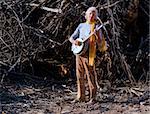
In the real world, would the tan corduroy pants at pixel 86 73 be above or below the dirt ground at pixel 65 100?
above

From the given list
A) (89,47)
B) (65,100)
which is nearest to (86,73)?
(89,47)

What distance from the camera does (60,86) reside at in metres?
6.15

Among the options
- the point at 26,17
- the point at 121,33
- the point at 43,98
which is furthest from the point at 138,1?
the point at 43,98

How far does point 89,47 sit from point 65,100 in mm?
770

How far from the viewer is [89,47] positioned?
5.23 m

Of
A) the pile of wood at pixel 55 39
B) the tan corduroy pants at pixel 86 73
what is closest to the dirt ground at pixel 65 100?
the tan corduroy pants at pixel 86 73

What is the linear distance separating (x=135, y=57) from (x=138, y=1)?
2.74 feet

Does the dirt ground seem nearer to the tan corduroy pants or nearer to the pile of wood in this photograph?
the tan corduroy pants

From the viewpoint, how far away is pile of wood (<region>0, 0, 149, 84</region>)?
246 inches

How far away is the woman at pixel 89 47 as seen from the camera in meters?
5.18

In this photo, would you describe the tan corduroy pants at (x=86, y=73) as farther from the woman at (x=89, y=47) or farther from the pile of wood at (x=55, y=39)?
the pile of wood at (x=55, y=39)

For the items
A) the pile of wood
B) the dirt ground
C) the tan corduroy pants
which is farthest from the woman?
the pile of wood

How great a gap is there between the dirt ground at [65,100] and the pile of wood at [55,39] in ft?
1.01

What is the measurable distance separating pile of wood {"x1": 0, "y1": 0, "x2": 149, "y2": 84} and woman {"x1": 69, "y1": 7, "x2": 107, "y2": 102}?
91 cm
